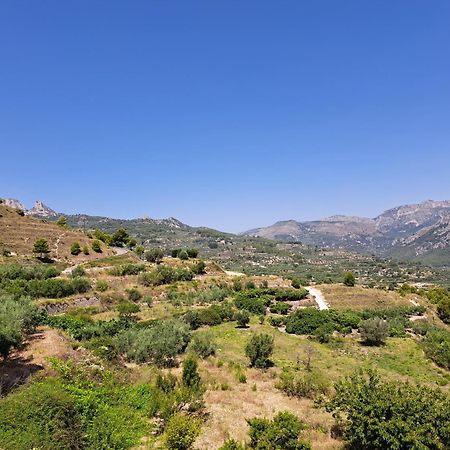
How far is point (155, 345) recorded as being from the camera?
22.3 metres

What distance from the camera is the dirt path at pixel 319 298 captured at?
55269 mm

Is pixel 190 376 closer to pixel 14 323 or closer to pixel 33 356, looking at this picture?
pixel 33 356

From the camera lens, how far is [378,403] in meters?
11.0

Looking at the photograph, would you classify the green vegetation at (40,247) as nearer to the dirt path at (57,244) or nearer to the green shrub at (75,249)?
the dirt path at (57,244)

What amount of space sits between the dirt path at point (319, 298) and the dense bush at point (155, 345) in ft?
113

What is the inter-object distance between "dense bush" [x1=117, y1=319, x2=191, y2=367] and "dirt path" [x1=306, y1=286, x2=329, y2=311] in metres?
34.6

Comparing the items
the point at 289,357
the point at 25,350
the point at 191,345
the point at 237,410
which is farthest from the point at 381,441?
the point at 25,350

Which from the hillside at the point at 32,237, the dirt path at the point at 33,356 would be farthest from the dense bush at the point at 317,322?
the hillside at the point at 32,237

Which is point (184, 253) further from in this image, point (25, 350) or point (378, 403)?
point (378, 403)

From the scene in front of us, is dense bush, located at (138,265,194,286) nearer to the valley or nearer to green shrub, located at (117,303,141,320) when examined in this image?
the valley

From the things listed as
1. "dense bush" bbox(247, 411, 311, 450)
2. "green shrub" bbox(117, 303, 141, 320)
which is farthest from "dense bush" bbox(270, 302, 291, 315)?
"dense bush" bbox(247, 411, 311, 450)

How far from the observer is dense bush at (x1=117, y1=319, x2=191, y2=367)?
22.2 m

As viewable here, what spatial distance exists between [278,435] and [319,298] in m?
50.8

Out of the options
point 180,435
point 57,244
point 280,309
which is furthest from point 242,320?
point 57,244
